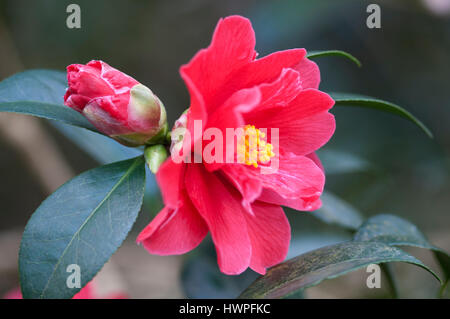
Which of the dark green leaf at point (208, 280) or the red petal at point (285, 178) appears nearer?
the red petal at point (285, 178)

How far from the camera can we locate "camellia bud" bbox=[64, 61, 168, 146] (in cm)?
73

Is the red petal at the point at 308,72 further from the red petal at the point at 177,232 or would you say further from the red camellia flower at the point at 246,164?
the red petal at the point at 177,232

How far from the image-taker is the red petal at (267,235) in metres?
0.80

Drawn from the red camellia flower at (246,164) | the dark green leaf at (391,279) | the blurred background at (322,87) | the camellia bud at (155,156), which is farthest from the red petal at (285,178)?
the blurred background at (322,87)

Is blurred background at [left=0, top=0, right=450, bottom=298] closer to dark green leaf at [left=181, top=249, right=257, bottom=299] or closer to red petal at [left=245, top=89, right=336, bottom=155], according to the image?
dark green leaf at [left=181, top=249, right=257, bottom=299]

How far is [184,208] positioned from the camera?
0.74 metres

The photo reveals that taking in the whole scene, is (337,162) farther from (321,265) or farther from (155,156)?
(155,156)

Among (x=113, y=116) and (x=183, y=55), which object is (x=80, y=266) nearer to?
(x=113, y=116)

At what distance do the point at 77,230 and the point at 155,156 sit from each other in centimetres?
18

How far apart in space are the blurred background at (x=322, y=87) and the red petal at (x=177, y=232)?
759mm

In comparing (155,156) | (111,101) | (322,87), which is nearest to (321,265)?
(155,156)

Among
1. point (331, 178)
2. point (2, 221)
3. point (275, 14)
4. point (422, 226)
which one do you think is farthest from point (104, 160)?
point (422, 226)

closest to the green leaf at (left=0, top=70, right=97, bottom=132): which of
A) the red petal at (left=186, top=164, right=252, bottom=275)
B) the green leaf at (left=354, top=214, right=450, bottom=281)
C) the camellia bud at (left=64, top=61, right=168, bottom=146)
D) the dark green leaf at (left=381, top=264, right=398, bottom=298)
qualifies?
the camellia bud at (left=64, top=61, right=168, bottom=146)
